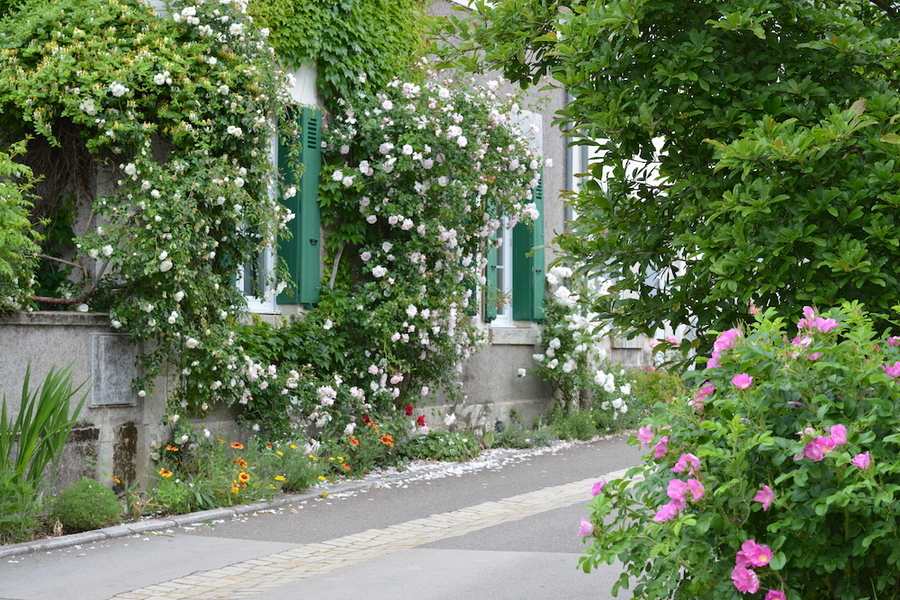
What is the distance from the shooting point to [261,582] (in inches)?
227

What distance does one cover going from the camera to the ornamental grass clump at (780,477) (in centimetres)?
338

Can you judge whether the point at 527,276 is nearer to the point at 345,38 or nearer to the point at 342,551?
the point at 345,38

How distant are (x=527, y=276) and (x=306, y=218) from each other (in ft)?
13.4

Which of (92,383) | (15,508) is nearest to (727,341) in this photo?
(15,508)

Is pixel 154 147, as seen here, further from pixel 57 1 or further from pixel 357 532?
pixel 357 532

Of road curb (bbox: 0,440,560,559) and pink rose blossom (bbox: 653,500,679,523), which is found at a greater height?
pink rose blossom (bbox: 653,500,679,523)

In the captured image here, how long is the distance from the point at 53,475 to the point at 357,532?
77.3 inches

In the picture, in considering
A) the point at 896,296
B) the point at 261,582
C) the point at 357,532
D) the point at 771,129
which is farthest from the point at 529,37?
the point at 357,532

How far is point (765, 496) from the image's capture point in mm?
3453

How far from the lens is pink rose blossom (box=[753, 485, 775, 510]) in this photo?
344 centimetres

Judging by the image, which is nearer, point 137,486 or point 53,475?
point 53,475

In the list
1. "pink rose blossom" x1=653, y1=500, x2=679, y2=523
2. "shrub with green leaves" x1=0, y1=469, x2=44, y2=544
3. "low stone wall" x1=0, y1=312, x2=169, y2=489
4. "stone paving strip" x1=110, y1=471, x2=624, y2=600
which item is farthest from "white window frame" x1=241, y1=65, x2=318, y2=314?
"pink rose blossom" x1=653, y1=500, x2=679, y2=523

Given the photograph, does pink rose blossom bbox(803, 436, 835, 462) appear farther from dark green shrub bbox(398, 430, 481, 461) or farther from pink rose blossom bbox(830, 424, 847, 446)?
dark green shrub bbox(398, 430, 481, 461)

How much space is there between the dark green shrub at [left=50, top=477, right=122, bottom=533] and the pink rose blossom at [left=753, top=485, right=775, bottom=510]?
15.8 feet
